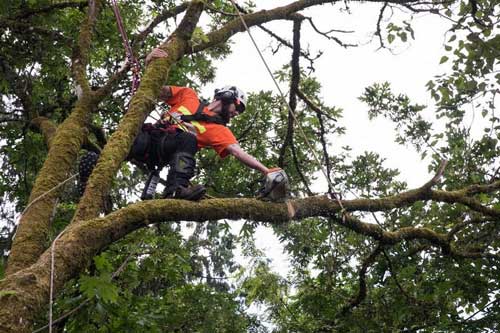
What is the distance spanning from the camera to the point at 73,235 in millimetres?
2252

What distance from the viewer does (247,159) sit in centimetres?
346

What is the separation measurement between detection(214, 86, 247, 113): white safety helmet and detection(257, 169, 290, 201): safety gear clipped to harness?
2.89 feet

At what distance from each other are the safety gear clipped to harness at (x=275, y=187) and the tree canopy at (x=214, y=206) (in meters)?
0.08

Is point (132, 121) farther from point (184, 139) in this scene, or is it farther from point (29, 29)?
point (29, 29)

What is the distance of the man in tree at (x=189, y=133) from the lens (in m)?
3.40

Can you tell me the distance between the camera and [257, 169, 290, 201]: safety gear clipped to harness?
125 inches

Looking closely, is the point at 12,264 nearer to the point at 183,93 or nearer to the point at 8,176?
the point at 183,93

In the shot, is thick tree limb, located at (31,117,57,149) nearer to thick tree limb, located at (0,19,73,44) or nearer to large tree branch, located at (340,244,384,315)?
thick tree limb, located at (0,19,73,44)

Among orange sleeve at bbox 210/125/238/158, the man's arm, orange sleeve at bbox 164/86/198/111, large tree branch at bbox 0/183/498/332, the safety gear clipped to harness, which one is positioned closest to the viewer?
large tree branch at bbox 0/183/498/332

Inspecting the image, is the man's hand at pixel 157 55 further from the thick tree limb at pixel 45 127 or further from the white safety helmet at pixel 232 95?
the thick tree limb at pixel 45 127

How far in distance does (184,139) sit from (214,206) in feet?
2.38

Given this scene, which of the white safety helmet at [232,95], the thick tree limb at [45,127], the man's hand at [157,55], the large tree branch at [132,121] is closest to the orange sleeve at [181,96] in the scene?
the white safety helmet at [232,95]

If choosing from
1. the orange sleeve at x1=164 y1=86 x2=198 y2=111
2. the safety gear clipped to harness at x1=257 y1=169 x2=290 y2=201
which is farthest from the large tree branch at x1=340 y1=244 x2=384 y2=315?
the orange sleeve at x1=164 y1=86 x2=198 y2=111

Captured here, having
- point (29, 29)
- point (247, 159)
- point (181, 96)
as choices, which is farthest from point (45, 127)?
point (247, 159)
